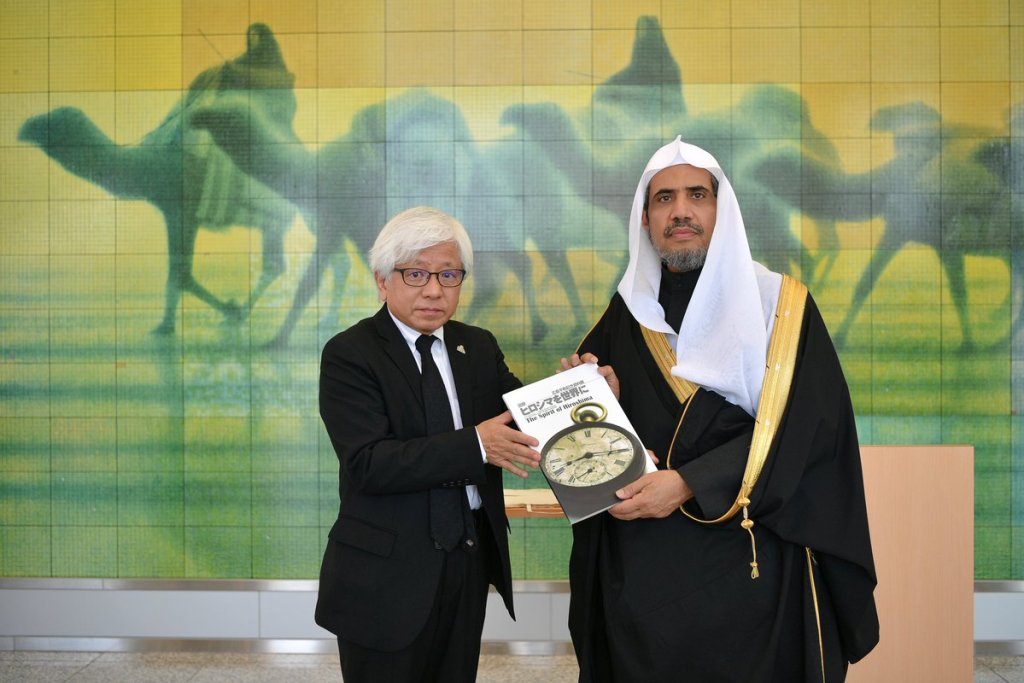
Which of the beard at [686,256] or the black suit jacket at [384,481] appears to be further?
the beard at [686,256]

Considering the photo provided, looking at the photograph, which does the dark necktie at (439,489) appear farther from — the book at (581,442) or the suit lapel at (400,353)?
the book at (581,442)

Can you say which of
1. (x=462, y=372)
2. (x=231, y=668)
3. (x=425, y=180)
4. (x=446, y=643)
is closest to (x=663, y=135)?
(x=425, y=180)

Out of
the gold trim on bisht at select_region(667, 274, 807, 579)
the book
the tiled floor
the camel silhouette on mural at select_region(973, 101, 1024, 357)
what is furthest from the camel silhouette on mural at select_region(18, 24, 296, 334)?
the camel silhouette on mural at select_region(973, 101, 1024, 357)

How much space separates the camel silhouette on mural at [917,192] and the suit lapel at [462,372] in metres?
2.28

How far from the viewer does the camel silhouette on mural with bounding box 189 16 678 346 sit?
412 centimetres

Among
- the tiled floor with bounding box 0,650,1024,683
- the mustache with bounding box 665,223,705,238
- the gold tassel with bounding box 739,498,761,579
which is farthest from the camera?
the tiled floor with bounding box 0,650,1024,683

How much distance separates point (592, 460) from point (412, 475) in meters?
0.41

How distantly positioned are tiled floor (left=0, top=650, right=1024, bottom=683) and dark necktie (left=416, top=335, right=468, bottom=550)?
1972 mm

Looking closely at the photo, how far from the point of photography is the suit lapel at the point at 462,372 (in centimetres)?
226

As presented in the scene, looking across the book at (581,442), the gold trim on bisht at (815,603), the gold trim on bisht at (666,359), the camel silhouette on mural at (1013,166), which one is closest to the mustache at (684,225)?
the gold trim on bisht at (666,359)

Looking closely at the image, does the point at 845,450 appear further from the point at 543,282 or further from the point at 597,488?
the point at 543,282

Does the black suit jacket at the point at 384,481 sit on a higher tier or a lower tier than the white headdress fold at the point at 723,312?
lower

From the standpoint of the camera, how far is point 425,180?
414cm

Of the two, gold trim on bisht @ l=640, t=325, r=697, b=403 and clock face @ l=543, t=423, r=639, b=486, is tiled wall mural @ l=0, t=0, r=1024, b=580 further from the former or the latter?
clock face @ l=543, t=423, r=639, b=486
